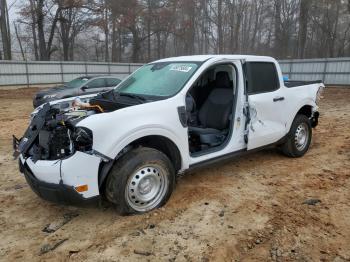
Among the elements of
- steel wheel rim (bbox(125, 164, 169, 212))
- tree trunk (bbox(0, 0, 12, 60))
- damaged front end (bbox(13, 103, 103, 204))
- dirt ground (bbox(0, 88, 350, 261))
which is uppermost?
tree trunk (bbox(0, 0, 12, 60))

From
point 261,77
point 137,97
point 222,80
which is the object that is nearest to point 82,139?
point 137,97

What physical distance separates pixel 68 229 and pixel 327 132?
22.2 ft

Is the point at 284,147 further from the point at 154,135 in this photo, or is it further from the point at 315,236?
the point at 154,135

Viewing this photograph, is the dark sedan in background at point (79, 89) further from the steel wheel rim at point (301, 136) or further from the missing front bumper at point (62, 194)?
the missing front bumper at point (62, 194)

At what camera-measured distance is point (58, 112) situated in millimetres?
3928

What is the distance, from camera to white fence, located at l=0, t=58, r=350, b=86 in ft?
66.7

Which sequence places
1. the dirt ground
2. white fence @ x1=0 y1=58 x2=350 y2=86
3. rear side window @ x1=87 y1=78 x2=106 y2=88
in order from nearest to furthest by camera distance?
the dirt ground
rear side window @ x1=87 y1=78 x2=106 y2=88
white fence @ x1=0 y1=58 x2=350 y2=86

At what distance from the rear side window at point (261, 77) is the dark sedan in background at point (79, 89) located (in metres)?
8.29

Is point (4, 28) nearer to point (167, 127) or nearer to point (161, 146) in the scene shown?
point (161, 146)

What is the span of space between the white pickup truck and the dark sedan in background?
26.3ft

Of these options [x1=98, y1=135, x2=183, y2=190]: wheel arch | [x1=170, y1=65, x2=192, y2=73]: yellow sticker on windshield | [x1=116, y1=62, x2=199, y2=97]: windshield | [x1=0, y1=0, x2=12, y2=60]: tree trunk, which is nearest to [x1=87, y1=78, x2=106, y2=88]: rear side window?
[x1=116, y1=62, x2=199, y2=97]: windshield

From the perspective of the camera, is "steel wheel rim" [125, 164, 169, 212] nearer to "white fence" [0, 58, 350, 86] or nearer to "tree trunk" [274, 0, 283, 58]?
"white fence" [0, 58, 350, 86]

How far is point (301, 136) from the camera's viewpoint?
6.01 metres

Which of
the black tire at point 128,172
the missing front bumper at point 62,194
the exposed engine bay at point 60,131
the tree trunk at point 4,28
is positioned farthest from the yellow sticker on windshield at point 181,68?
the tree trunk at point 4,28
